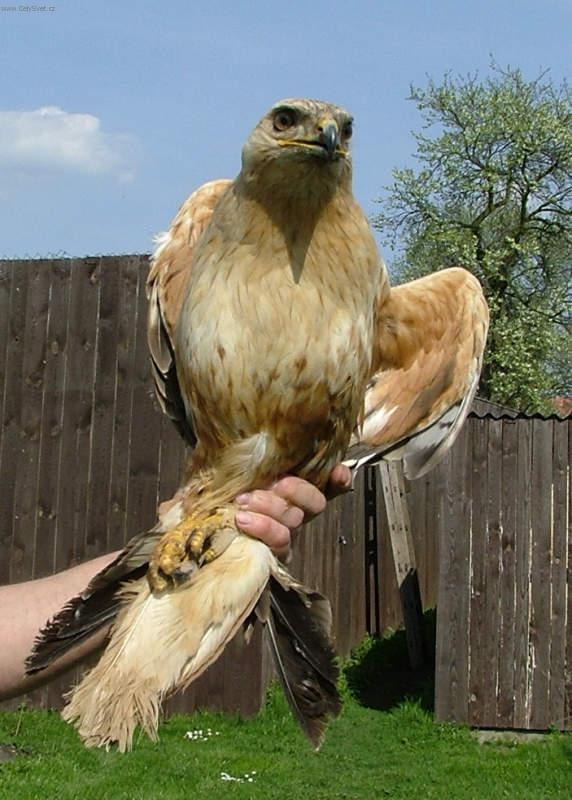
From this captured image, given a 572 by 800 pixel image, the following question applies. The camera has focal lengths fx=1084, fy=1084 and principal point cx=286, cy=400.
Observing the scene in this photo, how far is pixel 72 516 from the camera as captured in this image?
8.33 m

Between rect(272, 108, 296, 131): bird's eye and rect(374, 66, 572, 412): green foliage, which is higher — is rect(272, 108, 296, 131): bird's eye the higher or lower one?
the lower one

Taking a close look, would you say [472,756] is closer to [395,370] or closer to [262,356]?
[395,370]

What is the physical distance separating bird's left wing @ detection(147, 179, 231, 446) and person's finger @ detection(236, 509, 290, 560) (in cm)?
49

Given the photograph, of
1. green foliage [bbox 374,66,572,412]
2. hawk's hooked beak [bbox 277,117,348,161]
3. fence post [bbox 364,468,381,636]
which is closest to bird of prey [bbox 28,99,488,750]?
hawk's hooked beak [bbox 277,117,348,161]

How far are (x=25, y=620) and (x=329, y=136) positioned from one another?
5.45 ft

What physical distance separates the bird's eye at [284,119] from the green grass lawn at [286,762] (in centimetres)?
416

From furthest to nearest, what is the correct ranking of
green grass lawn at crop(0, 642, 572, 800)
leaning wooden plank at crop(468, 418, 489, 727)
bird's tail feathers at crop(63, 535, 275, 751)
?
leaning wooden plank at crop(468, 418, 489, 727)
green grass lawn at crop(0, 642, 572, 800)
bird's tail feathers at crop(63, 535, 275, 751)

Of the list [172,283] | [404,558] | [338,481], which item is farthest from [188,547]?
[404,558]

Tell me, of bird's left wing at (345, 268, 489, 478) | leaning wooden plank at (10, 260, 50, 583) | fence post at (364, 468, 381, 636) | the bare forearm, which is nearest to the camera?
the bare forearm

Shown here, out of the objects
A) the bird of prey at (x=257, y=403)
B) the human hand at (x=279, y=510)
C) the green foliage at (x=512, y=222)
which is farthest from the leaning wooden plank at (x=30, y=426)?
the green foliage at (x=512, y=222)

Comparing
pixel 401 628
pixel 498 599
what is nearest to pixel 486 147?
pixel 401 628

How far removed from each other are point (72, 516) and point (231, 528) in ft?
18.1

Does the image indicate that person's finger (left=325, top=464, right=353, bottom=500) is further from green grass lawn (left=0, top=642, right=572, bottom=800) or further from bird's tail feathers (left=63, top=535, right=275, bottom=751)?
green grass lawn (left=0, top=642, right=572, bottom=800)

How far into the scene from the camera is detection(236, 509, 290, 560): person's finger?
3023 mm
